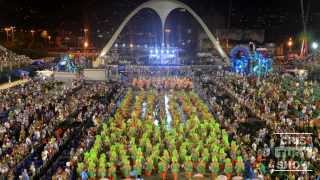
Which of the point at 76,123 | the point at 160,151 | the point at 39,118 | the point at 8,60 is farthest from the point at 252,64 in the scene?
the point at 160,151

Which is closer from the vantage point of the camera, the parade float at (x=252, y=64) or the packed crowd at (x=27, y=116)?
the packed crowd at (x=27, y=116)

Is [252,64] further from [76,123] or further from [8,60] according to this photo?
[76,123]

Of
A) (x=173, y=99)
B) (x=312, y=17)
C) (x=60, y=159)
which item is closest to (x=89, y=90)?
(x=173, y=99)

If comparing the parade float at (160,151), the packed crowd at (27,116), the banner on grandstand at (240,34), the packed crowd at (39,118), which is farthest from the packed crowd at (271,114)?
the banner on grandstand at (240,34)

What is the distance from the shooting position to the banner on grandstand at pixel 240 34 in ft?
324

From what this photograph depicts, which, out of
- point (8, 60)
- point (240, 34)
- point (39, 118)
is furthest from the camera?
point (240, 34)

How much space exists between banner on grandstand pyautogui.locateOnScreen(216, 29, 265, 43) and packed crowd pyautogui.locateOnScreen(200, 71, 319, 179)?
4587 centimetres

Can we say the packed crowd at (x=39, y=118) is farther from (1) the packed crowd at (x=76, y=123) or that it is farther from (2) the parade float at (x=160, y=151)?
(2) the parade float at (x=160, y=151)

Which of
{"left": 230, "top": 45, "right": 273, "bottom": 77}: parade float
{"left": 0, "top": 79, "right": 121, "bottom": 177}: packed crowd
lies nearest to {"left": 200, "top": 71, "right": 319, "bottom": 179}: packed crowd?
{"left": 230, "top": 45, "right": 273, "bottom": 77}: parade float

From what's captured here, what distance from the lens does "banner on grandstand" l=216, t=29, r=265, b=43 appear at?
98.7m

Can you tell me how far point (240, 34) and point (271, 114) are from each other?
68283 millimetres

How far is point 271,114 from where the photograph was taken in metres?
31.9

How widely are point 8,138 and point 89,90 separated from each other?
1812 centimetres

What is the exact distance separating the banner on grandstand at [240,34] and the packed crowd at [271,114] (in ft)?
150
